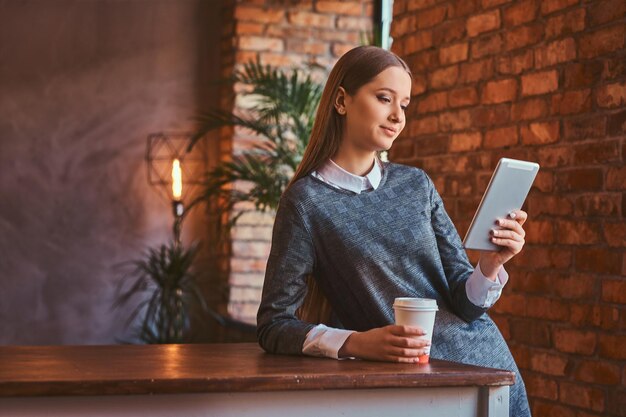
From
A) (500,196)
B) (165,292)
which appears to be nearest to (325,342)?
(500,196)

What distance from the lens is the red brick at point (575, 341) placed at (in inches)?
118

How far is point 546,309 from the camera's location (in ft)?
10.5

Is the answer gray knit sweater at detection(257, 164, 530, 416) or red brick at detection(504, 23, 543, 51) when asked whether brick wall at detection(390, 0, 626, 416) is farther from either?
gray knit sweater at detection(257, 164, 530, 416)

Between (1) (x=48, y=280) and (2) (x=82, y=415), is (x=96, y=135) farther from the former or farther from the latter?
(2) (x=82, y=415)

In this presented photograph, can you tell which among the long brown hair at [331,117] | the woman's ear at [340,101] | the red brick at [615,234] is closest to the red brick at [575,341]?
the red brick at [615,234]

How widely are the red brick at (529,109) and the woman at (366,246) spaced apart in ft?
3.43

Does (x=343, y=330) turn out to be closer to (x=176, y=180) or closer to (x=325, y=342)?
(x=325, y=342)

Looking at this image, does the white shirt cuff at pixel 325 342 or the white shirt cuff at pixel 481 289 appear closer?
the white shirt cuff at pixel 325 342

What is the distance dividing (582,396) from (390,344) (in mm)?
1311

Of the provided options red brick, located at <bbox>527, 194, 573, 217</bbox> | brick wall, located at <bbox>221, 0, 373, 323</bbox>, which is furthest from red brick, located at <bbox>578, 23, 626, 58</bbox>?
brick wall, located at <bbox>221, 0, 373, 323</bbox>

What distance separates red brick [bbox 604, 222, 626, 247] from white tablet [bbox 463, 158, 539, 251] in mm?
935

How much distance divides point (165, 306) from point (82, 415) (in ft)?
13.4

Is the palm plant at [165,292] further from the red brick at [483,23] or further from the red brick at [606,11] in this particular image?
the red brick at [606,11]

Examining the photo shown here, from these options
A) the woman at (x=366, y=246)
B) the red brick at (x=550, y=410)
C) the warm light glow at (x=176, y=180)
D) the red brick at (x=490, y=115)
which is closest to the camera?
the woman at (x=366, y=246)
